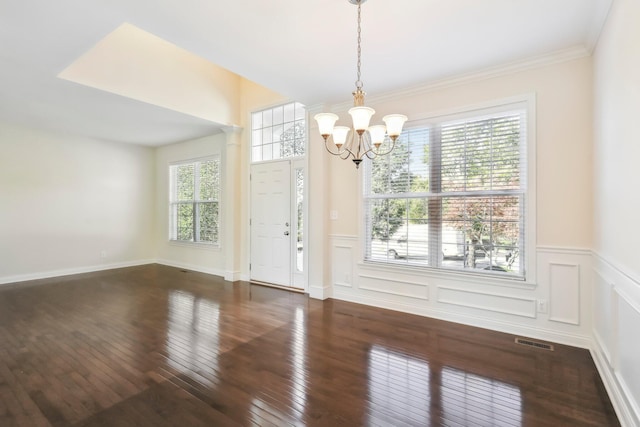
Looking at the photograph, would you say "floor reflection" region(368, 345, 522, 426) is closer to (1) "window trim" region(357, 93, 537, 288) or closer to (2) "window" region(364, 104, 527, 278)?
(1) "window trim" region(357, 93, 537, 288)

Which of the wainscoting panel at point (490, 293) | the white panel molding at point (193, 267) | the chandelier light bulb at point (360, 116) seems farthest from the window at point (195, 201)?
the chandelier light bulb at point (360, 116)

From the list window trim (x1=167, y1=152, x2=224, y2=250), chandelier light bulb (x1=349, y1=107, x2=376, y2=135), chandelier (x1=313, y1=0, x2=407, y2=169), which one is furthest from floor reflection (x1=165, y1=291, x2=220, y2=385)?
chandelier light bulb (x1=349, y1=107, x2=376, y2=135)

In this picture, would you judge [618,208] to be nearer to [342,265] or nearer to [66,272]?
[342,265]

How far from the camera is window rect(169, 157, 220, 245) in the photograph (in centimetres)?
601

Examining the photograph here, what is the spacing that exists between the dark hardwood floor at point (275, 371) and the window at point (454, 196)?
2.50 feet

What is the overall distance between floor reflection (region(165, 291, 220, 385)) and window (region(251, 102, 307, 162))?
99.0 inches

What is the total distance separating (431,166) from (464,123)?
1.83 ft

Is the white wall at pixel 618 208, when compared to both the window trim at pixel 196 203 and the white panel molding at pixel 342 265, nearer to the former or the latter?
the white panel molding at pixel 342 265

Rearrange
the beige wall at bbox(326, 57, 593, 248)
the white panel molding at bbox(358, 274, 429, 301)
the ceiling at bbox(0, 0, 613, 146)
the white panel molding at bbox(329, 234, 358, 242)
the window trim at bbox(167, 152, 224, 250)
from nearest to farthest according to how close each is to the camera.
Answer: the ceiling at bbox(0, 0, 613, 146), the beige wall at bbox(326, 57, 593, 248), the white panel molding at bbox(358, 274, 429, 301), the white panel molding at bbox(329, 234, 358, 242), the window trim at bbox(167, 152, 224, 250)

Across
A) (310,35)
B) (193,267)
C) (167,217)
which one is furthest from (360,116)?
(167,217)

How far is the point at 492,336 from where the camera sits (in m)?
3.03

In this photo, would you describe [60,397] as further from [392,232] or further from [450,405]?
[392,232]

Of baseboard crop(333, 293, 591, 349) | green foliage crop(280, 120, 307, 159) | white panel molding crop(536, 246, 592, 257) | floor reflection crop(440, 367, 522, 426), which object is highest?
green foliage crop(280, 120, 307, 159)

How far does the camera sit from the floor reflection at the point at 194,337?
2.40 m
